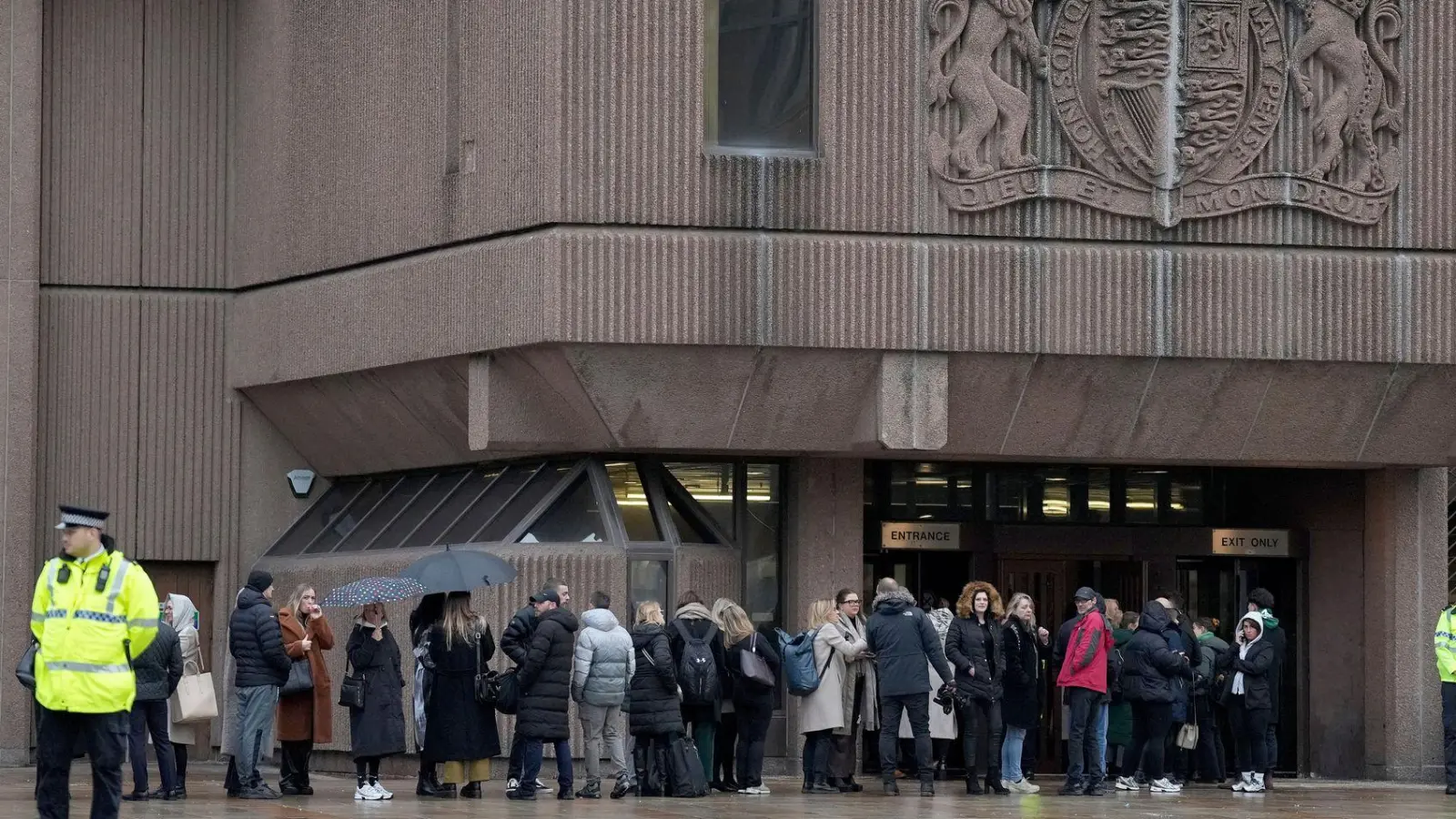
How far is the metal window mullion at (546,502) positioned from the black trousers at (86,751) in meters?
9.45

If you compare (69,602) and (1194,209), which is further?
(1194,209)

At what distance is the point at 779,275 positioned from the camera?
2262cm

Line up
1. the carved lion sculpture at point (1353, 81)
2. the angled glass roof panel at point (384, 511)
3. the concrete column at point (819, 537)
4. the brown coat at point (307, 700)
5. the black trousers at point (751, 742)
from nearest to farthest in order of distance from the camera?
the brown coat at point (307, 700) → the black trousers at point (751, 742) → the carved lion sculpture at point (1353, 81) → the concrete column at point (819, 537) → the angled glass roof panel at point (384, 511)

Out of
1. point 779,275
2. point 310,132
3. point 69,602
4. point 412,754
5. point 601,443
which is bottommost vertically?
point 412,754

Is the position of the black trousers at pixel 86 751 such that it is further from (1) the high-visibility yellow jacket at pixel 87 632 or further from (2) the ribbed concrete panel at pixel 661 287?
(2) the ribbed concrete panel at pixel 661 287

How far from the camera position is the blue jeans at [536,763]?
782 inches

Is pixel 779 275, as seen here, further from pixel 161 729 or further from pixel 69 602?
pixel 69 602

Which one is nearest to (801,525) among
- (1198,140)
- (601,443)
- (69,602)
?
(601,443)

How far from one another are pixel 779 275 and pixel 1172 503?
6236mm

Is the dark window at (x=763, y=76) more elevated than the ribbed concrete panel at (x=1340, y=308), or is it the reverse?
the dark window at (x=763, y=76)

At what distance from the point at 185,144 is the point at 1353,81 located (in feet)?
41.5

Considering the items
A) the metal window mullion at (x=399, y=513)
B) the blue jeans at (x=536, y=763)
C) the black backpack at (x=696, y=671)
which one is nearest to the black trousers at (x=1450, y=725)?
the black backpack at (x=696, y=671)

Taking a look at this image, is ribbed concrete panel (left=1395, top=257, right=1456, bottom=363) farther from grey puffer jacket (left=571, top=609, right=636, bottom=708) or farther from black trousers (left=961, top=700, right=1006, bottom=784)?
grey puffer jacket (left=571, top=609, right=636, bottom=708)

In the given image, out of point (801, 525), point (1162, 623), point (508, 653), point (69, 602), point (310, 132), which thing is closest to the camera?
point (69, 602)
